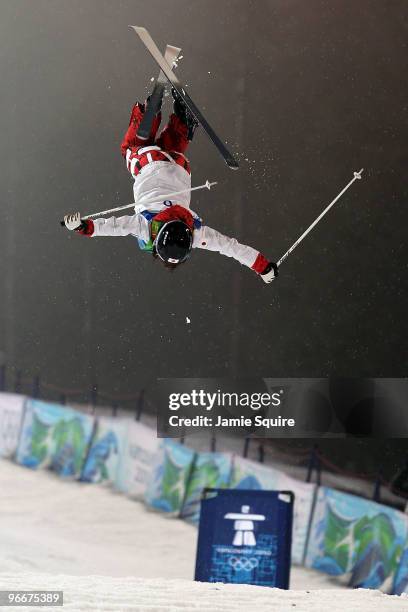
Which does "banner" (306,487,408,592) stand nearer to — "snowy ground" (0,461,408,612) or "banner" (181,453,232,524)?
"snowy ground" (0,461,408,612)

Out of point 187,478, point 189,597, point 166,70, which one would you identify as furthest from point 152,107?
point 187,478

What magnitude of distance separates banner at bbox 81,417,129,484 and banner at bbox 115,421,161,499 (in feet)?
0.16

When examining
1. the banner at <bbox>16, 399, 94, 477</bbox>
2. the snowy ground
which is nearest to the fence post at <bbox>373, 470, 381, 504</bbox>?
the snowy ground

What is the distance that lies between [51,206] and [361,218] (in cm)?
218

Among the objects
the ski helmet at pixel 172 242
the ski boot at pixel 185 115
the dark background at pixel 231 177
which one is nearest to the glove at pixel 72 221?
the ski helmet at pixel 172 242

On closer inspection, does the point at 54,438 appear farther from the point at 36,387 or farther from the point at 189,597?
the point at 189,597

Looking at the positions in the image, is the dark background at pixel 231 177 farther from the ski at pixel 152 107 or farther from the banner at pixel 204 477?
the ski at pixel 152 107

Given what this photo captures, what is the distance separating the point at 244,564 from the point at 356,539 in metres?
1.42

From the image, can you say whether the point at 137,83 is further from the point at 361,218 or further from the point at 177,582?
the point at 177,582

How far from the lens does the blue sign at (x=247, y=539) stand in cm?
418

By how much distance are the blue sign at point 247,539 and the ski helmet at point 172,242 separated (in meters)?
1.62

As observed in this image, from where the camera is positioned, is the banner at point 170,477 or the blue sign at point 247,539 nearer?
the blue sign at point 247,539

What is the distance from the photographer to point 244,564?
4.19 m

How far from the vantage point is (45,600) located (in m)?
3.10
